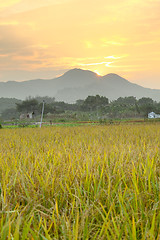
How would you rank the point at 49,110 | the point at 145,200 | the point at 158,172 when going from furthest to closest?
1. the point at 49,110
2. the point at 158,172
3. the point at 145,200

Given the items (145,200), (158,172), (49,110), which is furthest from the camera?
(49,110)

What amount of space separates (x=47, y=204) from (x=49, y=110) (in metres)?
67.8

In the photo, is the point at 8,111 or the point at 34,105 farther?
the point at 8,111

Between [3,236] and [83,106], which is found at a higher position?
[83,106]

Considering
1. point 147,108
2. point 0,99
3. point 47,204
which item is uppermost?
point 0,99

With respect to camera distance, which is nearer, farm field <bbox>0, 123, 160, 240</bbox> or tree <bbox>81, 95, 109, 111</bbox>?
farm field <bbox>0, 123, 160, 240</bbox>

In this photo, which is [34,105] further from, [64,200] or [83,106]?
[64,200]

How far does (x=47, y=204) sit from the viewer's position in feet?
6.87

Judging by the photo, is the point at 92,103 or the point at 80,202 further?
the point at 92,103

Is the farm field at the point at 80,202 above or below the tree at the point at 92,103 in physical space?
below

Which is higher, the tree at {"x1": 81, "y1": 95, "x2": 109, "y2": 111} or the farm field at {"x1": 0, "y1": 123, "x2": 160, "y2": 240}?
the tree at {"x1": 81, "y1": 95, "x2": 109, "y2": 111}

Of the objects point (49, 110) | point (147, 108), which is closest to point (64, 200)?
point (147, 108)

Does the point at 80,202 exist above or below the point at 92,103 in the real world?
below

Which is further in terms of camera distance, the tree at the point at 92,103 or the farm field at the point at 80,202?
the tree at the point at 92,103
